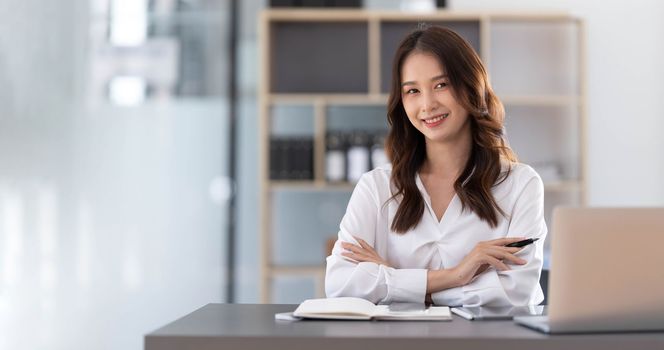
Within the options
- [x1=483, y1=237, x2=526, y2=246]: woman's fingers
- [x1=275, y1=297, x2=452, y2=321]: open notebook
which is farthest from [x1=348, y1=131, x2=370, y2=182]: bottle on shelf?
[x1=275, y1=297, x2=452, y2=321]: open notebook

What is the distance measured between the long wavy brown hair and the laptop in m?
0.81

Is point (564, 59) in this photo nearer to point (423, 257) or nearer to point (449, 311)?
point (423, 257)

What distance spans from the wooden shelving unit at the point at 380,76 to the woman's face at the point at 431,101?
6.54 feet

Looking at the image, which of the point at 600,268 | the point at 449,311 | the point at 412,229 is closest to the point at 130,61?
the point at 412,229

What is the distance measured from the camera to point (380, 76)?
177 inches

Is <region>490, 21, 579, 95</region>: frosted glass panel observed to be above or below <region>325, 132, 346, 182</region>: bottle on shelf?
above

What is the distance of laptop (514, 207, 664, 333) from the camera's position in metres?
1.45

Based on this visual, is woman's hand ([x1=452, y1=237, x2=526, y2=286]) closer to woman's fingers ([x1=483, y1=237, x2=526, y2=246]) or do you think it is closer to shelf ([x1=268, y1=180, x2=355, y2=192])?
woman's fingers ([x1=483, y1=237, x2=526, y2=246])

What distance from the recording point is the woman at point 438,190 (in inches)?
84.7

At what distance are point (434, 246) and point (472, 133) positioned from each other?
0.37 metres

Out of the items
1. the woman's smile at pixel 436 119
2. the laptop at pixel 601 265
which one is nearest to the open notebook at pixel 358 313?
the laptop at pixel 601 265

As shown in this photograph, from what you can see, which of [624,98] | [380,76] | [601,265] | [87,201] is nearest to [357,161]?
[380,76]

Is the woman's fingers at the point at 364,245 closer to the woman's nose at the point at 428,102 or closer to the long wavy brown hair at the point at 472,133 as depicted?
the long wavy brown hair at the point at 472,133

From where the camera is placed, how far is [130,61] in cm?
452
